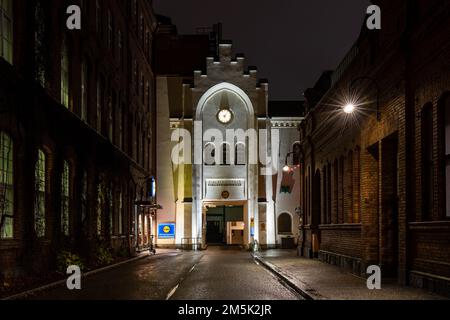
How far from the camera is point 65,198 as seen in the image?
25062mm

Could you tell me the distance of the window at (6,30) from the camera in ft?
60.3

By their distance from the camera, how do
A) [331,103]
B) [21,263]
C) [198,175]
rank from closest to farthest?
[21,263], [331,103], [198,175]

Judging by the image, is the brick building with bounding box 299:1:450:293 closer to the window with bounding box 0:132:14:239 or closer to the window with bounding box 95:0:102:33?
the window with bounding box 0:132:14:239

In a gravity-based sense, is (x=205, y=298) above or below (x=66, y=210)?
below

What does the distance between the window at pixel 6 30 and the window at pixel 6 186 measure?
2.22 meters

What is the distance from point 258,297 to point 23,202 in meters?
8.14

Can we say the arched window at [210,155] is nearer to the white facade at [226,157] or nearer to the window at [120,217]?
the white facade at [226,157]

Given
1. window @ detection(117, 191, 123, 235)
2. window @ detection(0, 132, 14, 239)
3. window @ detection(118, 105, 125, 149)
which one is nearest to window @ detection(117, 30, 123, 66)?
window @ detection(118, 105, 125, 149)

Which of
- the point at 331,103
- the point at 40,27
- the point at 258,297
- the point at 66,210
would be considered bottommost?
the point at 258,297

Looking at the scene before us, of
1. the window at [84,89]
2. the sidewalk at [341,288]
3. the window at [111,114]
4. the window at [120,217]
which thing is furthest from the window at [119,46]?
the sidewalk at [341,288]
